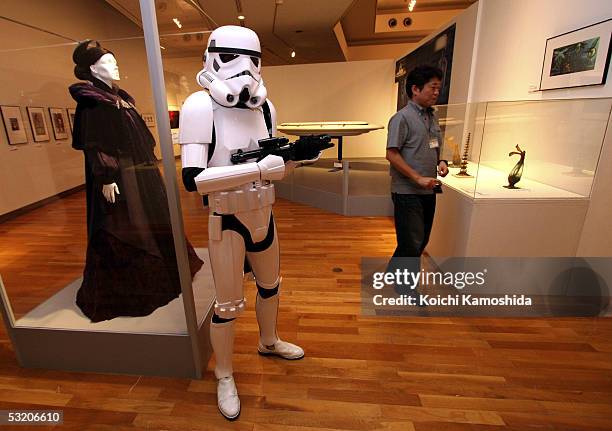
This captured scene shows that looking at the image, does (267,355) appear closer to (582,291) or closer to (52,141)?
Result: (52,141)

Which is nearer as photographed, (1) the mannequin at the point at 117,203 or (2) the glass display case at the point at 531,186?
(1) the mannequin at the point at 117,203

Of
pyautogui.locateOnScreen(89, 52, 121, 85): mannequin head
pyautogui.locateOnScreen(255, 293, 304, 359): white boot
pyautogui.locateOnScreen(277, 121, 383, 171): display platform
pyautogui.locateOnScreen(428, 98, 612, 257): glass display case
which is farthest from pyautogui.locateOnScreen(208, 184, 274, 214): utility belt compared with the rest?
pyautogui.locateOnScreen(277, 121, 383, 171): display platform

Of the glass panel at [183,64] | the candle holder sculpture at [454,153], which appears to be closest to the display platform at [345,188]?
the candle holder sculpture at [454,153]

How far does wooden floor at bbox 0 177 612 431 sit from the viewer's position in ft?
4.59

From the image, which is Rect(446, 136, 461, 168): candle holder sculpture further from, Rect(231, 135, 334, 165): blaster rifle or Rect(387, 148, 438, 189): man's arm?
Rect(231, 135, 334, 165): blaster rifle

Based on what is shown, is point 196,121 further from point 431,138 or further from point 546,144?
point 546,144

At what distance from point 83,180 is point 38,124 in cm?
32

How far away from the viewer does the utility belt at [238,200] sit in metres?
1.19

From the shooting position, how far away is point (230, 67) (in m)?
1.17

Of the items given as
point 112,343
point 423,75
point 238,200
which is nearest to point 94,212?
point 112,343

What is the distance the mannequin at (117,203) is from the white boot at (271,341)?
0.54 m

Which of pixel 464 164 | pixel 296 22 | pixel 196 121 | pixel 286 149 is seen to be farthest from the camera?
pixel 296 22

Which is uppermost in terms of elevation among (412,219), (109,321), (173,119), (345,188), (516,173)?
(173,119)

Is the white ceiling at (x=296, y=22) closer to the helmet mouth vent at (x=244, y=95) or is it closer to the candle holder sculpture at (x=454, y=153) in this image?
the helmet mouth vent at (x=244, y=95)
